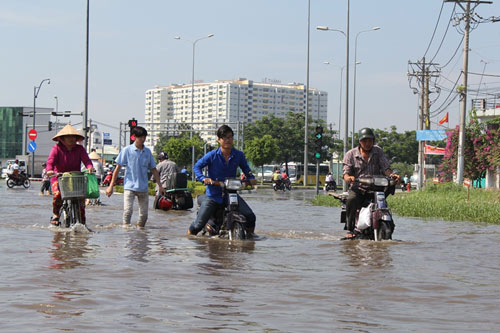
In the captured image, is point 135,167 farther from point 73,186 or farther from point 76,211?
point 73,186

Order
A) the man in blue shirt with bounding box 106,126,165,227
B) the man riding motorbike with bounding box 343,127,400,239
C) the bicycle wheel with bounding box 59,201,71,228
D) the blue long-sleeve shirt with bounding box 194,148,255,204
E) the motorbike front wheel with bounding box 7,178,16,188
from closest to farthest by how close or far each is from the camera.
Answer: the blue long-sleeve shirt with bounding box 194,148,255,204, the man riding motorbike with bounding box 343,127,400,239, the bicycle wheel with bounding box 59,201,71,228, the man in blue shirt with bounding box 106,126,165,227, the motorbike front wheel with bounding box 7,178,16,188

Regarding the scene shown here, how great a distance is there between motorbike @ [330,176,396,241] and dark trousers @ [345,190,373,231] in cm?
7

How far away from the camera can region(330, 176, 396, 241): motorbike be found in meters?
9.99

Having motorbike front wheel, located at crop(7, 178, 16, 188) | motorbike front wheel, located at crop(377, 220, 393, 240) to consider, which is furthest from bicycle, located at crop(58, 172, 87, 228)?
motorbike front wheel, located at crop(7, 178, 16, 188)

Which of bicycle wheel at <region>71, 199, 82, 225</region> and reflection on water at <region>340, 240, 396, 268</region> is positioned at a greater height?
bicycle wheel at <region>71, 199, 82, 225</region>

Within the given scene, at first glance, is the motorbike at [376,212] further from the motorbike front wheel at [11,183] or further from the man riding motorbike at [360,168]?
the motorbike front wheel at [11,183]

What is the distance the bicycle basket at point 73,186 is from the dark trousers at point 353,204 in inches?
144

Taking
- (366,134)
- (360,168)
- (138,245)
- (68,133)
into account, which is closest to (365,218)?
(360,168)

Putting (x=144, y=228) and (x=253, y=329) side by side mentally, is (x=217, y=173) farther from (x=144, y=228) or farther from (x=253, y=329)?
(x=253, y=329)

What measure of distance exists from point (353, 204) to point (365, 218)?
37cm

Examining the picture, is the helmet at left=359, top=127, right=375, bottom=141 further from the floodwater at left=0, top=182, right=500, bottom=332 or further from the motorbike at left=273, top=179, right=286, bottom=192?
the motorbike at left=273, top=179, right=286, bottom=192

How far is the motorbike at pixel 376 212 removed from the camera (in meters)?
9.99

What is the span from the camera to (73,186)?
1084 centimetres

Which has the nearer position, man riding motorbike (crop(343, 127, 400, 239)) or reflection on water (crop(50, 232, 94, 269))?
reflection on water (crop(50, 232, 94, 269))
